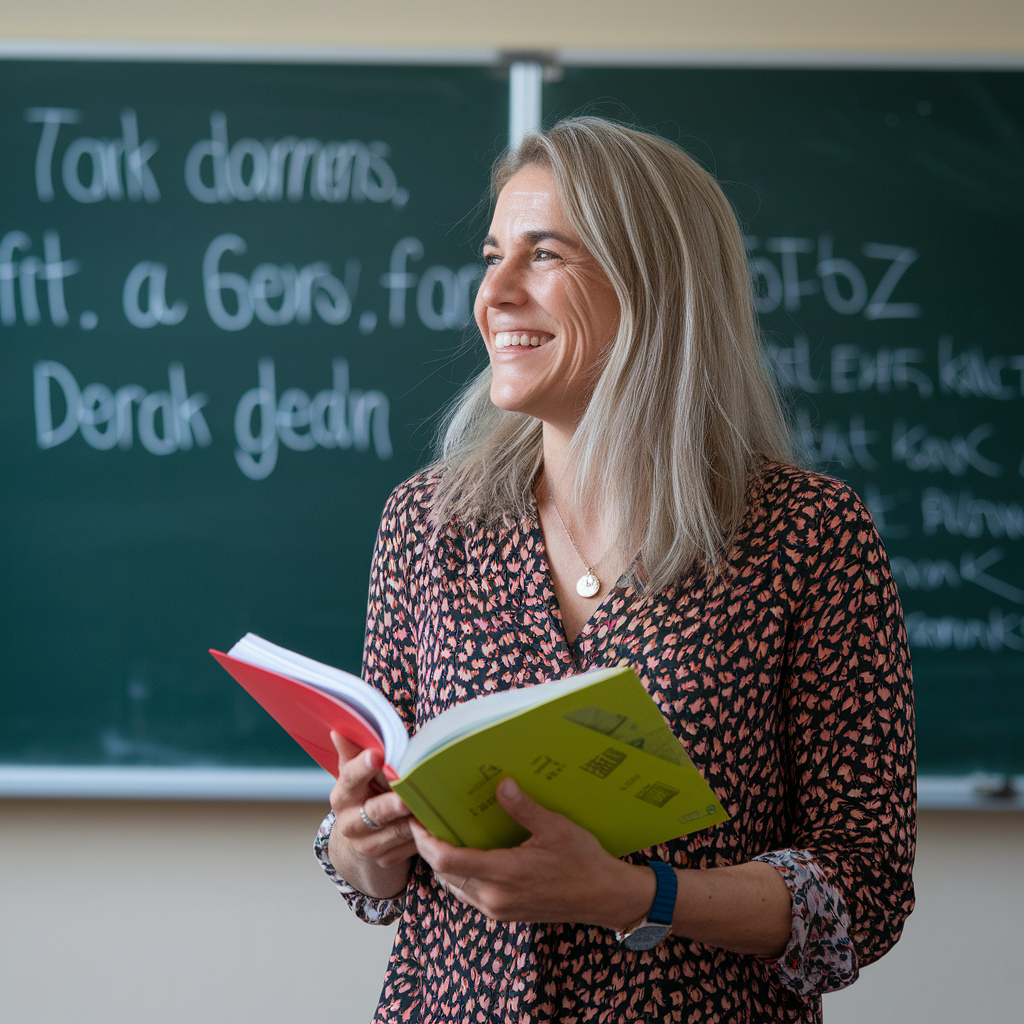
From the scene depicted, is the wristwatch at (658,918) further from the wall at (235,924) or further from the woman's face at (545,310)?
the wall at (235,924)

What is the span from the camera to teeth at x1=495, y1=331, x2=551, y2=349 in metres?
1.07

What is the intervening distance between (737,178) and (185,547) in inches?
50.3

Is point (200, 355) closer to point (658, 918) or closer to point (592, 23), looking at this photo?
point (592, 23)

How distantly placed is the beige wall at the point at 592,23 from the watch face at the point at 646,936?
64.5 inches

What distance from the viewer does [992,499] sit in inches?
74.0

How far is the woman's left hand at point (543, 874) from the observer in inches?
30.3

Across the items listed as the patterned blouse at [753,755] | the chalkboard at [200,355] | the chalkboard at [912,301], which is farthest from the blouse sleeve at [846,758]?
the chalkboard at [200,355]

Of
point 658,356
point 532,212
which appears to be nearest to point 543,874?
point 658,356

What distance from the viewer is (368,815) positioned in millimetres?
832

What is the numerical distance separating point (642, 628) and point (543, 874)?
0.28 meters

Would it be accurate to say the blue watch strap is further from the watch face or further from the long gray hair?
the long gray hair

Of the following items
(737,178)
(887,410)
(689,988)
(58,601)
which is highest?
(737,178)

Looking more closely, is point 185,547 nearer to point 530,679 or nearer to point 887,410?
point 530,679

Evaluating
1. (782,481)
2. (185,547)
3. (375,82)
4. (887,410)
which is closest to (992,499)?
(887,410)
